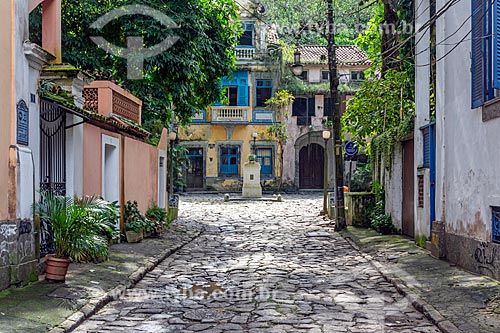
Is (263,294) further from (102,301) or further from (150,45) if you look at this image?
(150,45)

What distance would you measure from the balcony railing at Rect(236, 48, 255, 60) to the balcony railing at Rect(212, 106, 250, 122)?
11.4ft

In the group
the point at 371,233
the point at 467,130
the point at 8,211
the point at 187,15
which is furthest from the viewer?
the point at 187,15

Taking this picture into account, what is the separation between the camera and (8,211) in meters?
7.46

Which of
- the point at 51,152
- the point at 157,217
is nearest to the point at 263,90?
the point at 157,217

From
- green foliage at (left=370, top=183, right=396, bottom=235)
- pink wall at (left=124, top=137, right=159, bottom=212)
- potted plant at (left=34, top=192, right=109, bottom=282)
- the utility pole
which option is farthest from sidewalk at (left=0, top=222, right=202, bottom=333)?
the utility pole

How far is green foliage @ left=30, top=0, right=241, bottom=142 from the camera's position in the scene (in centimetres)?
1820

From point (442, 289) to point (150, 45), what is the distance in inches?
502

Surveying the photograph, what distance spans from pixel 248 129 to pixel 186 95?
20.8 metres

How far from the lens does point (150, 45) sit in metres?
18.3

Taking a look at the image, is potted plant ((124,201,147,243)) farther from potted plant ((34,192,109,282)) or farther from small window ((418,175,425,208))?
small window ((418,175,425,208))

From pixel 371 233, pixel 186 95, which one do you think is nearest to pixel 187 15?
pixel 186 95

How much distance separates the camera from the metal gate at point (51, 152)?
31.3 feet

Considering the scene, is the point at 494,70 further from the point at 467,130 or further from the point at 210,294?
the point at 210,294

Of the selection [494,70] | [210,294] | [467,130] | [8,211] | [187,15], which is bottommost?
[210,294]
